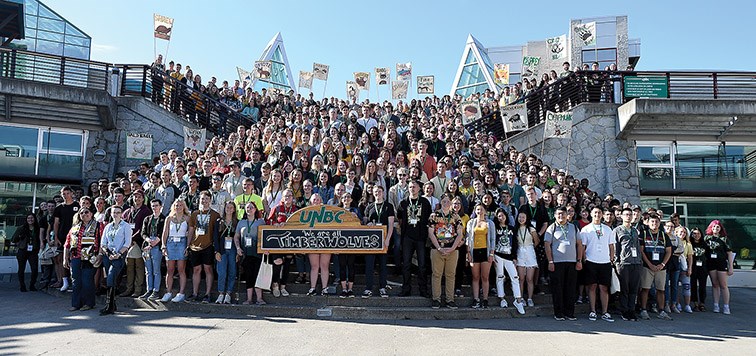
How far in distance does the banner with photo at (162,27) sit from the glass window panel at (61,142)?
Answer: 6641 millimetres

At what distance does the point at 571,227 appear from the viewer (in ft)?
26.0

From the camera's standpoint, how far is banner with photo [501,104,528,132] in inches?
566

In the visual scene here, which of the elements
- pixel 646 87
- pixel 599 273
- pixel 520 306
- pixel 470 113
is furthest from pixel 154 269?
pixel 646 87

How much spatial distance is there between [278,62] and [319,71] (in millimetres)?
14986

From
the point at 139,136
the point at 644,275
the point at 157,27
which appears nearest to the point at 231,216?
the point at 644,275

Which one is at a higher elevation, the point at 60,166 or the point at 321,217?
the point at 60,166

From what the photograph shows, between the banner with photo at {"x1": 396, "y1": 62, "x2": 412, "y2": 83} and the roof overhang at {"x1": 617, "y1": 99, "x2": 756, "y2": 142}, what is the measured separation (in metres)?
13.3

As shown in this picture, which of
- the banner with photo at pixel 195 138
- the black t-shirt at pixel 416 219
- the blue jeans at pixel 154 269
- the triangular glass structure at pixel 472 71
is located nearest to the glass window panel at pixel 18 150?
the banner with photo at pixel 195 138

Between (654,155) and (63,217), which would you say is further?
(654,155)

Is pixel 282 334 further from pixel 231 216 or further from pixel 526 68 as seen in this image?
pixel 526 68

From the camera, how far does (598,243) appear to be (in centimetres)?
789

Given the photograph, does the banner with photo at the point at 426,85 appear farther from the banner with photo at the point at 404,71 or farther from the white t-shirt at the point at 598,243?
the white t-shirt at the point at 598,243

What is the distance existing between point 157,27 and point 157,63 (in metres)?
3.32

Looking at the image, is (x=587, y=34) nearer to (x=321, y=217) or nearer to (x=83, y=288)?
(x=321, y=217)
